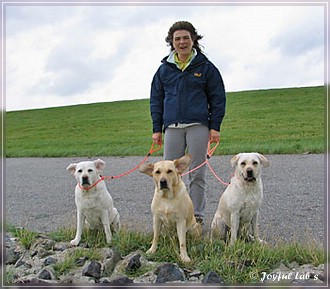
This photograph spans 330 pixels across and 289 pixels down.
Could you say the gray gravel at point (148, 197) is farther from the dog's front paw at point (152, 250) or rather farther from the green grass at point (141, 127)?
the green grass at point (141, 127)

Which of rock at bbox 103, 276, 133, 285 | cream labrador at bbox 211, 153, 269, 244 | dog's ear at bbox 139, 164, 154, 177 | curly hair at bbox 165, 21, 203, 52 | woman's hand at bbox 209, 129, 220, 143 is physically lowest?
rock at bbox 103, 276, 133, 285

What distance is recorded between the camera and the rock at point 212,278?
3824 millimetres

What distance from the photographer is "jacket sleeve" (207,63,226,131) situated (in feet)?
16.5

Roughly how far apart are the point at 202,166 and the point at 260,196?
89 centimetres

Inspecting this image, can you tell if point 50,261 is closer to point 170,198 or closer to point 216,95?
point 170,198

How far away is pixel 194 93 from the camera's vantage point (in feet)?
16.3

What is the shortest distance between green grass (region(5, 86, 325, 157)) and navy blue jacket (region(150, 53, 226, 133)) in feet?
17.2

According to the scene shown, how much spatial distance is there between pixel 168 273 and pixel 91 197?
141 cm

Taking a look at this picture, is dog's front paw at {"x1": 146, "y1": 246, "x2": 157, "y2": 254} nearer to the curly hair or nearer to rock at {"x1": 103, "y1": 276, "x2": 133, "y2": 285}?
rock at {"x1": 103, "y1": 276, "x2": 133, "y2": 285}

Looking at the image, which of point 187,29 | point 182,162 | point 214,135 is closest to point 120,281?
point 182,162

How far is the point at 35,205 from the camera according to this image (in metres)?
7.59

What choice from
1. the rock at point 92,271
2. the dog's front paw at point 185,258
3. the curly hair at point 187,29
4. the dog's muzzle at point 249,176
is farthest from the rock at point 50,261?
the curly hair at point 187,29

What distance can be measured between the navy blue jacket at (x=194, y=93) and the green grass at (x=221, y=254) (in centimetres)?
143

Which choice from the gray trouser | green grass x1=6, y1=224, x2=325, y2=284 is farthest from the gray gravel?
green grass x1=6, y1=224, x2=325, y2=284
